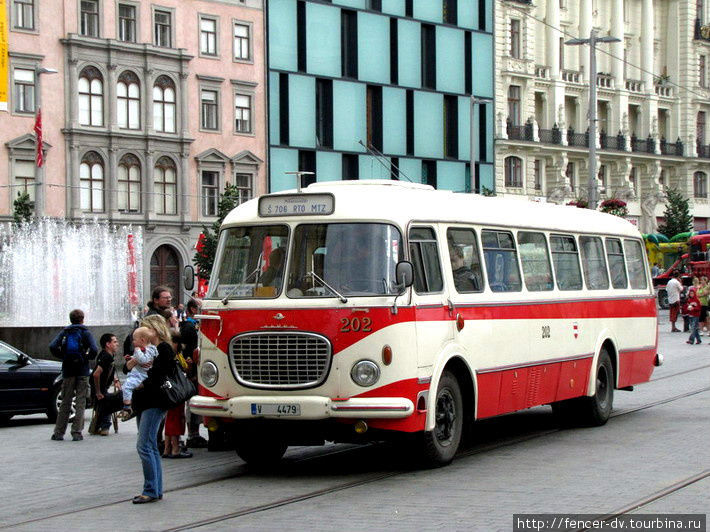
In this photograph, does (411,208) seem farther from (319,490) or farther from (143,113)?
(143,113)

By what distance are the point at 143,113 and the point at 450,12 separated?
64.2 feet

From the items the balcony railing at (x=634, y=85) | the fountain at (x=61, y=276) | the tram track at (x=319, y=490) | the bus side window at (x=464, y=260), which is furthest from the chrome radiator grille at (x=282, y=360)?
the balcony railing at (x=634, y=85)

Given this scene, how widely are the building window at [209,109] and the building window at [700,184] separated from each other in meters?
37.7

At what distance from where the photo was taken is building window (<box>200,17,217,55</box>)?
57.5m

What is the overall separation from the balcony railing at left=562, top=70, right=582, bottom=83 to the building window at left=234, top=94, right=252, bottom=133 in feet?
74.8

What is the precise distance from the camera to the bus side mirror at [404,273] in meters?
12.8

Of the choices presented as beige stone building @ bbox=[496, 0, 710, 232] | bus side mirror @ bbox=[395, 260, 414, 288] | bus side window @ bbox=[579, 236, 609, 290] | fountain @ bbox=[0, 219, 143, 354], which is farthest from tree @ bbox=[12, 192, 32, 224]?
bus side mirror @ bbox=[395, 260, 414, 288]

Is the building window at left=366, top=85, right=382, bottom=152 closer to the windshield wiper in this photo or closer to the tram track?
the tram track

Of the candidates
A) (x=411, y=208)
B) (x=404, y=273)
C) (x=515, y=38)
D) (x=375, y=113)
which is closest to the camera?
(x=404, y=273)

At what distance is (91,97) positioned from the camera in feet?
175

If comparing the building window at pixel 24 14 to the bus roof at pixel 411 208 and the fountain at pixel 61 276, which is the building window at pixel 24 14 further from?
the bus roof at pixel 411 208

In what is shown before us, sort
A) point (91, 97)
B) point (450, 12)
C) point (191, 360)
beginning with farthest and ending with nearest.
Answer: point (450, 12), point (91, 97), point (191, 360)

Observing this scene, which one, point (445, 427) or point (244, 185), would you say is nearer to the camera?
point (445, 427)

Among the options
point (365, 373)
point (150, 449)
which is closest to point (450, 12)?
point (365, 373)
